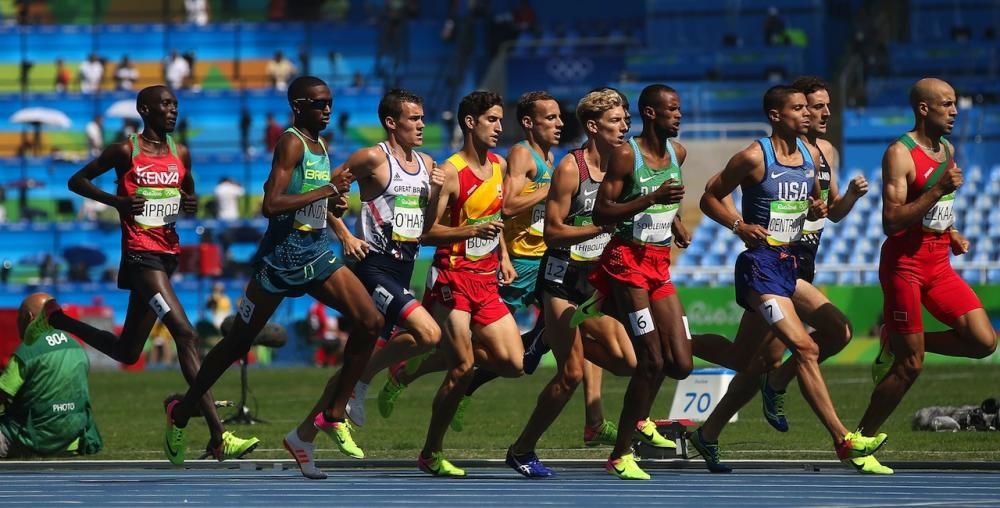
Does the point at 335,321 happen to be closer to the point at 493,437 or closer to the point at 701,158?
the point at 701,158

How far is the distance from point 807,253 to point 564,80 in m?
29.4

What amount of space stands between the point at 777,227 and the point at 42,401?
6415mm

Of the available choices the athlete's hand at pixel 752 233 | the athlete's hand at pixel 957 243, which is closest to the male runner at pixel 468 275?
the athlete's hand at pixel 752 233

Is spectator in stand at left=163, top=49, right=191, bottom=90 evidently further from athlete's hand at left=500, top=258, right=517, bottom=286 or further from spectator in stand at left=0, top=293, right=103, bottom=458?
athlete's hand at left=500, top=258, right=517, bottom=286

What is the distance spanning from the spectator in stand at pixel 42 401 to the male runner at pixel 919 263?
21.6 feet

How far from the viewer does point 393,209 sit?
1220 cm

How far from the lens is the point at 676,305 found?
11789 millimetres

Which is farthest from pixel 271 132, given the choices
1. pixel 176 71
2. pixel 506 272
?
pixel 506 272

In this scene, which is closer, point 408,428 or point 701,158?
point 408,428

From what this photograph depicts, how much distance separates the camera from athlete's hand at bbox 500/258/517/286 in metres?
13.0

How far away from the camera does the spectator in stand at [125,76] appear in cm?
4444

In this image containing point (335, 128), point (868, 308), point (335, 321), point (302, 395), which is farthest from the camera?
point (335, 128)

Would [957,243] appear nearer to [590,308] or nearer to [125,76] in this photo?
[590,308]

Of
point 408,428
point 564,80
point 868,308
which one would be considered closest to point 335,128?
point 564,80
